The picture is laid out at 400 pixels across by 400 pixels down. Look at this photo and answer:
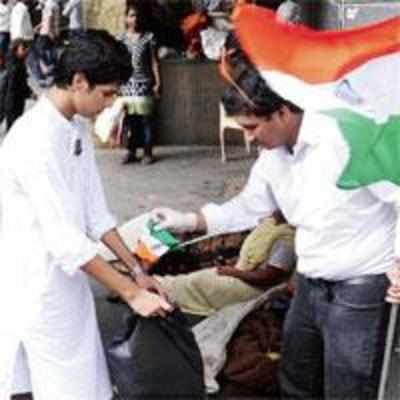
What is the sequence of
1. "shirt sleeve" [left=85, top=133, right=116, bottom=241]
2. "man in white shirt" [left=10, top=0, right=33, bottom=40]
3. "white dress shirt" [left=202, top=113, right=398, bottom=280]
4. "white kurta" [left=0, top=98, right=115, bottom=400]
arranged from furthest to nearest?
"man in white shirt" [left=10, top=0, right=33, bottom=40] < "shirt sleeve" [left=85, top=133, right=116, bottom=241] < "white kurta" [left=0, top=98, right=115, bottom=400] < "white dress shirt" [left=202, top=113, right=398, bottom=280]

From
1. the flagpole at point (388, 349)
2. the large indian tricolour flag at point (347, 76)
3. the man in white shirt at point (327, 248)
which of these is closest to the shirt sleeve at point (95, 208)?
the man in white shirt at point (327, 248)

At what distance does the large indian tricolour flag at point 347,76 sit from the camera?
110 inches

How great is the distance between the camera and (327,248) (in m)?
3.04

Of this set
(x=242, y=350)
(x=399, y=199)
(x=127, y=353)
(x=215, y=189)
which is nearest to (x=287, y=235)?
(x=242, y=350)

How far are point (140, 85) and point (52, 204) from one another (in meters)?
6.25

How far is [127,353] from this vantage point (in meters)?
3.30

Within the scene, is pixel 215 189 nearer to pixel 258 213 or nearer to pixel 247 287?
pixel 247 287

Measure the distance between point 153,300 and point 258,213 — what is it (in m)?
0.62

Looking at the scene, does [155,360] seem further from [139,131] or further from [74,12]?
[74,12]

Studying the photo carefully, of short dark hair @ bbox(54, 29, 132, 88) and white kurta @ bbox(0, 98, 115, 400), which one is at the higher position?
short dark hair @ bbox(54, 29, 132, 88)

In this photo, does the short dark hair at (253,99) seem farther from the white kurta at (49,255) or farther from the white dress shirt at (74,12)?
the white dress shirt at (74,12)

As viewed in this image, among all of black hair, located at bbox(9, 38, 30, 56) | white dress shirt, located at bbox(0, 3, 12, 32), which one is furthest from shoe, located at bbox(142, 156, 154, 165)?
white dress shirt, located at bbox(0, 3, 12, 32)

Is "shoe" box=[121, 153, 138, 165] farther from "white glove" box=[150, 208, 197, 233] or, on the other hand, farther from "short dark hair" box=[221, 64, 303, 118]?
"short dark hair" box=[221, 64, 303, 118]

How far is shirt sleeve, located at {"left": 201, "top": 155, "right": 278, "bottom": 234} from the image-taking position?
3516mm
